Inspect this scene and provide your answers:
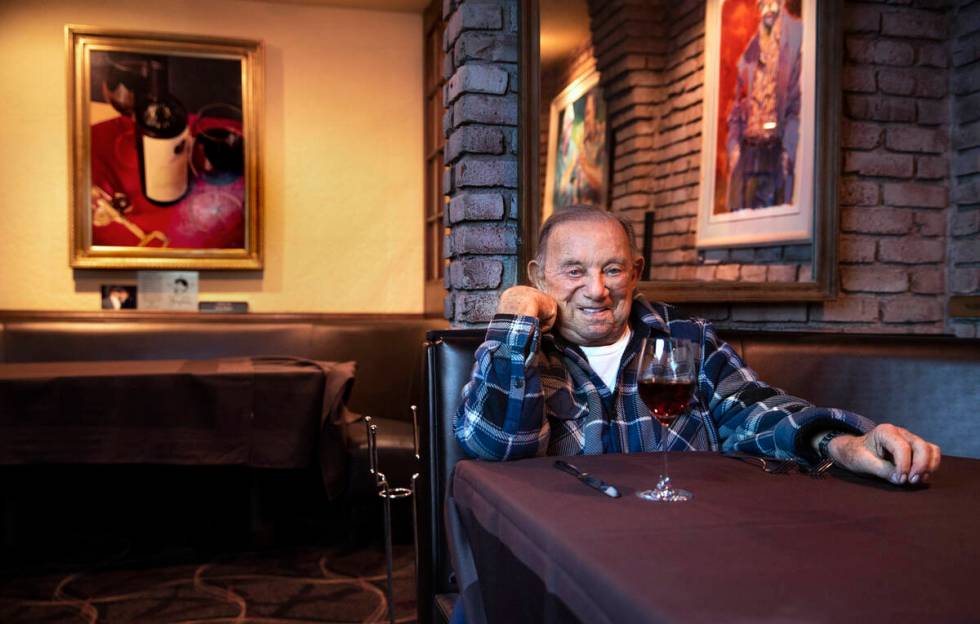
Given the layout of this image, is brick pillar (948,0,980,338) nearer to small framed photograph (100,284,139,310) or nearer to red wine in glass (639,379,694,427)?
red wine in glass (639,379,694,427)

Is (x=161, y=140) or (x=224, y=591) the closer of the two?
(x=224, y=591)

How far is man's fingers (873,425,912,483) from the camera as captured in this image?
4.17 ft

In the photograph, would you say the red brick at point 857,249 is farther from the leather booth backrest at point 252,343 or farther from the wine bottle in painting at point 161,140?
the wine bottle in painting at point 161,140

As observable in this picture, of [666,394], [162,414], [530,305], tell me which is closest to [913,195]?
[530,305]

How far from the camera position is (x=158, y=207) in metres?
4.57

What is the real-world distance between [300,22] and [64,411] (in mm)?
2584

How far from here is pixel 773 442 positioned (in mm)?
1665

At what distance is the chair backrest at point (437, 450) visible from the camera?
71.1 inches

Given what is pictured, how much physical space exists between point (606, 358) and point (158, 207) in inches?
130

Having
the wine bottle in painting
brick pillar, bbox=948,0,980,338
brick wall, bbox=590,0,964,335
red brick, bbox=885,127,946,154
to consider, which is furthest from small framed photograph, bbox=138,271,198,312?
brick pillar, bbox=948,0,980,338

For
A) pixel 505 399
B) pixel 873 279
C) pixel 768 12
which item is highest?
pixel 768 12

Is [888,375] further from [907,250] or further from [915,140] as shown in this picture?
[915,140]

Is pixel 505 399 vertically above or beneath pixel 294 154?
beneath

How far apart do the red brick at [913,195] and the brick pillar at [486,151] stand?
3.98ft
